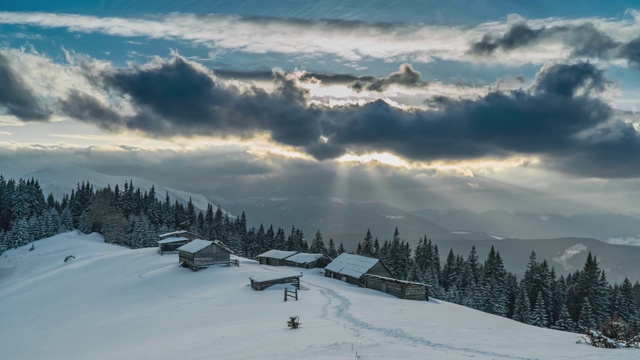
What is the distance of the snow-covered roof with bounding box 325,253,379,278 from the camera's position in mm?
67625

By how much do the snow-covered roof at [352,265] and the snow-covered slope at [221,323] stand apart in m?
5.80


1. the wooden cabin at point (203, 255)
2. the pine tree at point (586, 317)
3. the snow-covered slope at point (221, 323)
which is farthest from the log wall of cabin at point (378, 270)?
the pine tree at point (586, 317)

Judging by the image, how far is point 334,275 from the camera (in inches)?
2950

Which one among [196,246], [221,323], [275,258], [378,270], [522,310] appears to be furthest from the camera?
[275,258]

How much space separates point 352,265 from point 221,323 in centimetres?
4032

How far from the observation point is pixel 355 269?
228ft

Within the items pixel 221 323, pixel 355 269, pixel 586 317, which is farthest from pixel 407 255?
pixel 221 323

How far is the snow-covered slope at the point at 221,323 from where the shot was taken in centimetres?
2242

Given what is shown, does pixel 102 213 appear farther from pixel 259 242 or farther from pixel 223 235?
pixel 259 242

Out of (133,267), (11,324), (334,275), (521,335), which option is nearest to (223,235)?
(133,267)

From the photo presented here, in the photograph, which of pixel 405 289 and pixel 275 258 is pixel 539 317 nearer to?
pixel 405 289

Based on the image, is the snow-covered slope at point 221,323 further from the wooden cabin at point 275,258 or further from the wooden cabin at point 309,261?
the wooden cabin at point 275,258

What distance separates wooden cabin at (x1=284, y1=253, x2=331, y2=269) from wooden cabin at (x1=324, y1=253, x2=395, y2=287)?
8.62 m

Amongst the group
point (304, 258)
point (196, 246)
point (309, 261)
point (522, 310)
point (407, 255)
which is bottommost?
point (522, 310)
